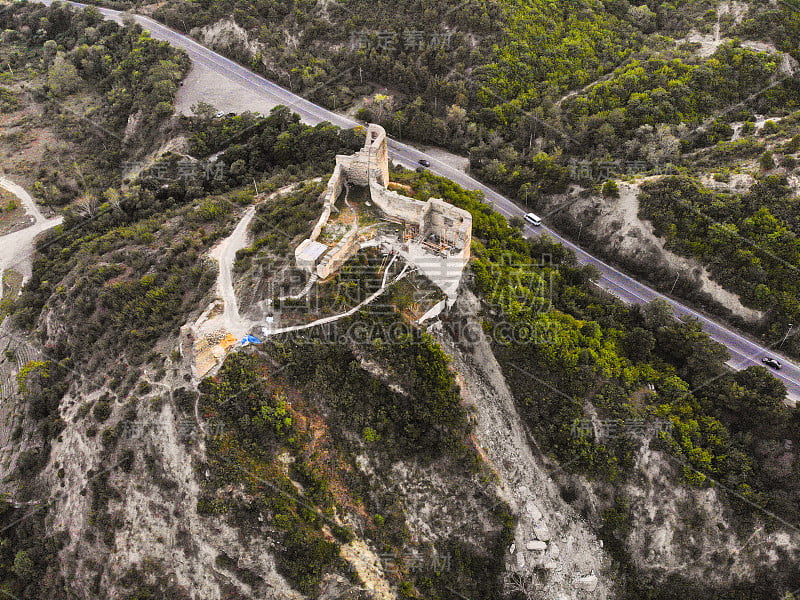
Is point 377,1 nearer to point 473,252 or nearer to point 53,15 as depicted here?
point 473,252

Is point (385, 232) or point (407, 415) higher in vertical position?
point (385, 232)

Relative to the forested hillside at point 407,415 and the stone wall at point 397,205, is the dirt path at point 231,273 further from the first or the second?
the stone wall at point 397,205

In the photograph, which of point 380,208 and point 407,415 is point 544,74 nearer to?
point 380,208

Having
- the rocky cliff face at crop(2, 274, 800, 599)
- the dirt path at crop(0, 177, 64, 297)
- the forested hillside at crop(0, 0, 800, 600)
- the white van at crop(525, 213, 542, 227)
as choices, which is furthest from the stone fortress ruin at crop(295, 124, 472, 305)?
the dirt path at crop(0, 177, 64, 297)

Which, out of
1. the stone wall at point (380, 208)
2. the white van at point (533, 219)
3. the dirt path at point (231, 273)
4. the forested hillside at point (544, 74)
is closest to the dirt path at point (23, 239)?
the dirt path at point (231, 273)

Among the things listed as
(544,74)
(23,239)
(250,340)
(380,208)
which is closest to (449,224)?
(380,208)
